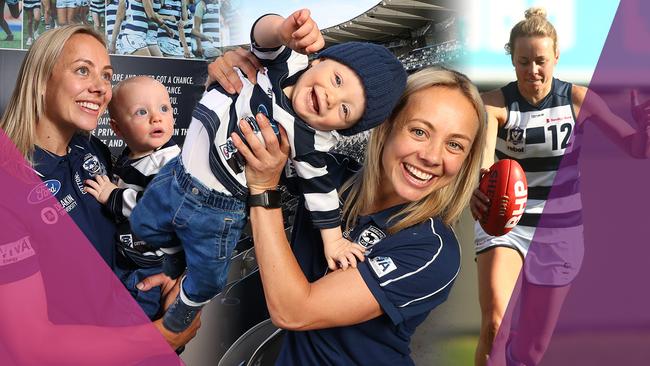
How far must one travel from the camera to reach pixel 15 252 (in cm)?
139

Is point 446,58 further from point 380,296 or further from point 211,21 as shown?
point 380,296

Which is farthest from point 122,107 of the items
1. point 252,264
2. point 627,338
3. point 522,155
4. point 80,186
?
point 627,338

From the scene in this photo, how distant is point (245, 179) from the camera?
1.33 m

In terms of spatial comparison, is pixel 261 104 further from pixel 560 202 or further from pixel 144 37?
pixel 560 202

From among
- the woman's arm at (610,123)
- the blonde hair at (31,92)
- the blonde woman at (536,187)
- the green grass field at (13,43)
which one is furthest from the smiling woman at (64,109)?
the woman's arm at (610,123)

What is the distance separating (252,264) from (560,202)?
1.05 metres

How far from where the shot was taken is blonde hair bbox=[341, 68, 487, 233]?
4.56 feet

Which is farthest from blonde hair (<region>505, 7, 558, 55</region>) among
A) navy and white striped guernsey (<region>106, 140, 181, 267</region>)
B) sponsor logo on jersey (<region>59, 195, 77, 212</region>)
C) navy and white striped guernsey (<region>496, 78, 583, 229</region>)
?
sponsor logo on jersey (<region>59, 195, 77, 212</region>)

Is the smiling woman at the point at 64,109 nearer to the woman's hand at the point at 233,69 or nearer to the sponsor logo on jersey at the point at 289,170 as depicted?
the woman's hand at the point at 233,69

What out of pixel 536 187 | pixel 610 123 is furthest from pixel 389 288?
pixel 610 123

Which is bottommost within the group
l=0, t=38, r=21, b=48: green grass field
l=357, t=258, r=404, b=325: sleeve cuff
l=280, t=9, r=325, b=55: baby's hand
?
l=357, t=258, r=404, b=325: sleeve cuff

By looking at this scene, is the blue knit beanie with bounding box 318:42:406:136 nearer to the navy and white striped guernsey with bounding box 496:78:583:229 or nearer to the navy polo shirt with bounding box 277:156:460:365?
the navy polo shirt with bounding box 277:156:460:365

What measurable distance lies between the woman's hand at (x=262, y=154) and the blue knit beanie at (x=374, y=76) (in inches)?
5.5

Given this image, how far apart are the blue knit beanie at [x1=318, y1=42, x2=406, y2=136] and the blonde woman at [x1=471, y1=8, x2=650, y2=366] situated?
1.13m
